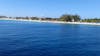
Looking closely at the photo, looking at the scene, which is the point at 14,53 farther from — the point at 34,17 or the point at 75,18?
the point at 34,17

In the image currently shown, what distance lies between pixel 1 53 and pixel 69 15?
97071 millimetres

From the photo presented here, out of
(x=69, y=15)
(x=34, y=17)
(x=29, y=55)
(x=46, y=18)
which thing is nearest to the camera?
(x=29, y=55)

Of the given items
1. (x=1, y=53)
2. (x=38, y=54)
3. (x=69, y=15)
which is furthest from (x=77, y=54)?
(x=69, y=15)

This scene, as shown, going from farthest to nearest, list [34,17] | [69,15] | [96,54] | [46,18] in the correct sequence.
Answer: [34,17], [46,18], [69,15], [96,54]

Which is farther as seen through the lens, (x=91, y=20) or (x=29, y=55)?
(x=91, y=20)

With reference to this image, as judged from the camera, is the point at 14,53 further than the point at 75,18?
No

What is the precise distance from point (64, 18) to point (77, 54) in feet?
320

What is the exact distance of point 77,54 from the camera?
1948 cm

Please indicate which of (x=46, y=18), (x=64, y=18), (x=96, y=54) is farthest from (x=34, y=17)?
(x=96, y=54)

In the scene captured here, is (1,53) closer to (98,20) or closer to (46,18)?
(98,20)

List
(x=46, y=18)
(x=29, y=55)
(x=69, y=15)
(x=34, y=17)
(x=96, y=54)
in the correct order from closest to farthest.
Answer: (x=29, y=55) → (x=96, y=54) → (x=69, y=15) → (x=46, y=18) → (x=34, y=17)

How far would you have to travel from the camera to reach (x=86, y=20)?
4724 inches

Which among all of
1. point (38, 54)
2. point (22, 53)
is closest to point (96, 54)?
point (38, 54)

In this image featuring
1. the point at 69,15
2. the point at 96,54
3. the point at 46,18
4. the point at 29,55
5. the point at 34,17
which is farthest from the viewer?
the point at 34,17
